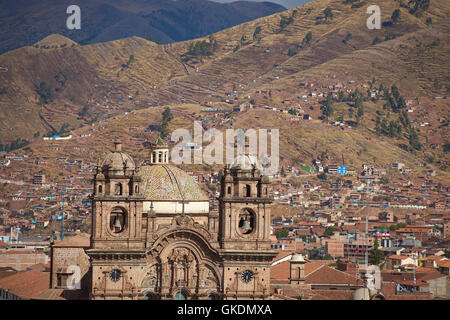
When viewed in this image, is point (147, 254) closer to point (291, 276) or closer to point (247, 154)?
point (247, 154)

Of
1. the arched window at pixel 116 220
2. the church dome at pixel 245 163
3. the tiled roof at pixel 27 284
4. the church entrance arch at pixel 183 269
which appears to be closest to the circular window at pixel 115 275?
the church entrance arch at pixel 183 269

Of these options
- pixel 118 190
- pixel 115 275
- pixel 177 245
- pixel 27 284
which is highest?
pixel 118 190

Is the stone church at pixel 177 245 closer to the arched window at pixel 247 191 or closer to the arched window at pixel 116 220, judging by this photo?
the arched window at pixel 247 191

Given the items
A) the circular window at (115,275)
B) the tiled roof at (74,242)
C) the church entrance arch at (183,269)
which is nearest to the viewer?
the circular window at (115,275)

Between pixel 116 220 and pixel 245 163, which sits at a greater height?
pixel 245 163

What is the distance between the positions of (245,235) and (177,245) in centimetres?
424

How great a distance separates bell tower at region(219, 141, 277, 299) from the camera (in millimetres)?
71875

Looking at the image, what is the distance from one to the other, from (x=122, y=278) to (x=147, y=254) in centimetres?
211

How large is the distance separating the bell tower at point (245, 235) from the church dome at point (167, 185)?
13.4 feet

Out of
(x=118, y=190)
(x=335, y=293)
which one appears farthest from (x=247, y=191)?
(x=335, y=293)

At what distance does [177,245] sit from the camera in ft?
237

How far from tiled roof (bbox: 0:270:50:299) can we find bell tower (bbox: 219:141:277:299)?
1850 centimetres

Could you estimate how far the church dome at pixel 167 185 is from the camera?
249 ft

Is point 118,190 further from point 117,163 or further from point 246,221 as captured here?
point 246,221
